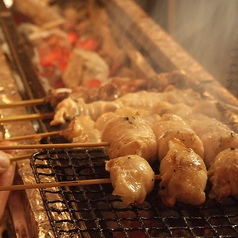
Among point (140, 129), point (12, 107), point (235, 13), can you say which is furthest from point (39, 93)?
point (235, 13)

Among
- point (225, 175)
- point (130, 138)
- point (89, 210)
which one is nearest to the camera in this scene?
point (89, 210)

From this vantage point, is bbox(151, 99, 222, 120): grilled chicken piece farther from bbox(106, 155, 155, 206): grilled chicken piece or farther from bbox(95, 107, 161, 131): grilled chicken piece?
bbox(106, 155, 155, 206): grilled chicken piece

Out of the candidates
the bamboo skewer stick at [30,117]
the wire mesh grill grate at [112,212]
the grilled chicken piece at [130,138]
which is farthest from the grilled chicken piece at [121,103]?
the wire mesh grill grate at [112,212]

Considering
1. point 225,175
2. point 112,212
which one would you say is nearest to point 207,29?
point 225,175

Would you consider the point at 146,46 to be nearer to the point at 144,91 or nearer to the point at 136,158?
the point at 144,91

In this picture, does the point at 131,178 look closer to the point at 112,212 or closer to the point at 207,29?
the point at 112,212

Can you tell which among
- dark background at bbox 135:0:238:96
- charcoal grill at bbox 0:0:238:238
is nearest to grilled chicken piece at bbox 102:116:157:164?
charcoal grill at bbox 0:0:238:238
